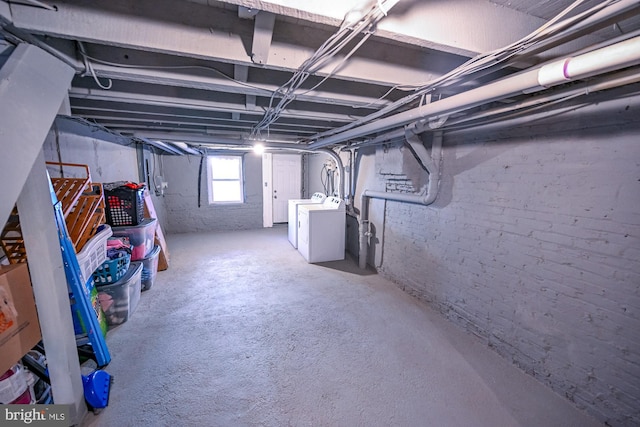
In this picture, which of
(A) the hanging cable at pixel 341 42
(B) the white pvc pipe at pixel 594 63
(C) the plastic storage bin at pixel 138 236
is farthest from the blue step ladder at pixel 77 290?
(B) the white pvc pipe at pixel 594 63

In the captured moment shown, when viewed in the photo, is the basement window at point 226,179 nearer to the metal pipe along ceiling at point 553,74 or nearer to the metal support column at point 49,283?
the metal support column at point 49,283

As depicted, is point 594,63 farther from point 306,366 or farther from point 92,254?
point 92,254

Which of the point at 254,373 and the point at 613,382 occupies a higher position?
the point at 613,382

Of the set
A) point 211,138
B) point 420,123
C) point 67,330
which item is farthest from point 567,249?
point 211,138

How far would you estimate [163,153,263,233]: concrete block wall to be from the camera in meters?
5.65

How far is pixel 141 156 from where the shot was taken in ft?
13.8

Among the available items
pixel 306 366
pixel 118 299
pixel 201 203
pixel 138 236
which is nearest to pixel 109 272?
pixel 118 299

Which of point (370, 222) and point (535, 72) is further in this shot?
point (370, 222)

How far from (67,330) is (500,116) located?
3.01 metres

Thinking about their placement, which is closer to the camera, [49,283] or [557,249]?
[49,283]

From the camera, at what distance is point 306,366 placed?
5.94 ft

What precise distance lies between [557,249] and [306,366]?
1.89 metres

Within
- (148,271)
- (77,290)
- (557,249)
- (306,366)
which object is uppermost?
(557,249)

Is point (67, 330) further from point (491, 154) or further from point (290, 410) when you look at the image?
point (491, 154)
